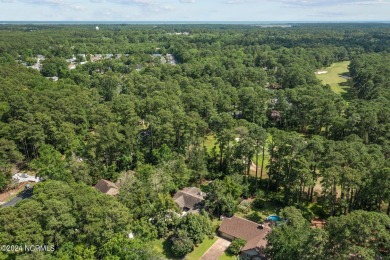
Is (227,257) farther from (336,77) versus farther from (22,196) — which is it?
(336,77)

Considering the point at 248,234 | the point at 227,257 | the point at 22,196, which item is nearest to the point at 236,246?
the point at 227,257

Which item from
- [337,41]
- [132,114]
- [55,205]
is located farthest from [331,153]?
[337,41]

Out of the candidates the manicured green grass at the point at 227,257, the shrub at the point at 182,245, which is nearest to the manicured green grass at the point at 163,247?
the shrub at the point at 182,245

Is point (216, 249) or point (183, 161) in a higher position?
point (183, 161)

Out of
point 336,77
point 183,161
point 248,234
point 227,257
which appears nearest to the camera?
point 227,257

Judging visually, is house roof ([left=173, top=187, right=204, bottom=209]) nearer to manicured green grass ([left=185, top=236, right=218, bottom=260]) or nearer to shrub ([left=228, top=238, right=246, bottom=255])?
manicured green grass ([left=185, top=236, right=218, bottom=260])

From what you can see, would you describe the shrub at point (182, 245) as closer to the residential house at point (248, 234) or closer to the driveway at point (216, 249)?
the driveway at point (216, 249)

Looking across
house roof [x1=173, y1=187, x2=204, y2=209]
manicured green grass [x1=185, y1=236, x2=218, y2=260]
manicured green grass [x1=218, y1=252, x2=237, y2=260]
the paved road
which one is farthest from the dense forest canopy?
manicured green grass [x1=218, y1=252, x2=237, y2=260]
